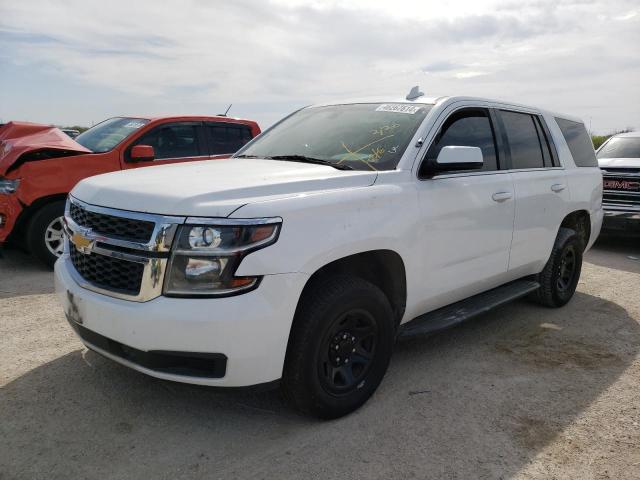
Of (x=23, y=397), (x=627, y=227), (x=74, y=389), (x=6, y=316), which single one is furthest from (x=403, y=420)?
(x=627, y=227)

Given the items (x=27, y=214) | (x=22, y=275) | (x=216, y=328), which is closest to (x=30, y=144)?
(x=27, y=214)

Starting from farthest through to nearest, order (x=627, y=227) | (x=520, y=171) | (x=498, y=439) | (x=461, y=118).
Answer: (x=627, y=227) < (x=520, y=171) < (x=461, y=118) < (x=498, y=439)

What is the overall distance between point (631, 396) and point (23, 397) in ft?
12.2

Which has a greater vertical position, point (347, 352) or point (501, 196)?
point (501, 196)

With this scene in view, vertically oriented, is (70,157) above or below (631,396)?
above

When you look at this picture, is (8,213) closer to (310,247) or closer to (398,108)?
(398,108)

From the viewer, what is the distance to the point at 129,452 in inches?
109

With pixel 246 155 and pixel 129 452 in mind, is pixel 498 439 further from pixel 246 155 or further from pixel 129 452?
pixel 246 155

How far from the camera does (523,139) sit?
4633 mm

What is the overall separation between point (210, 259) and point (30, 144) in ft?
15.1

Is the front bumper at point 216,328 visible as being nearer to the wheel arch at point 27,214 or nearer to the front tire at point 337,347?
the front tire at point 337,347

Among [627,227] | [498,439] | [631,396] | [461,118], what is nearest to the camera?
[498,439]

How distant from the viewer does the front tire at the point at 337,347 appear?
282 cm

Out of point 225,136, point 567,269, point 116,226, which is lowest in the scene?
point 567,269
